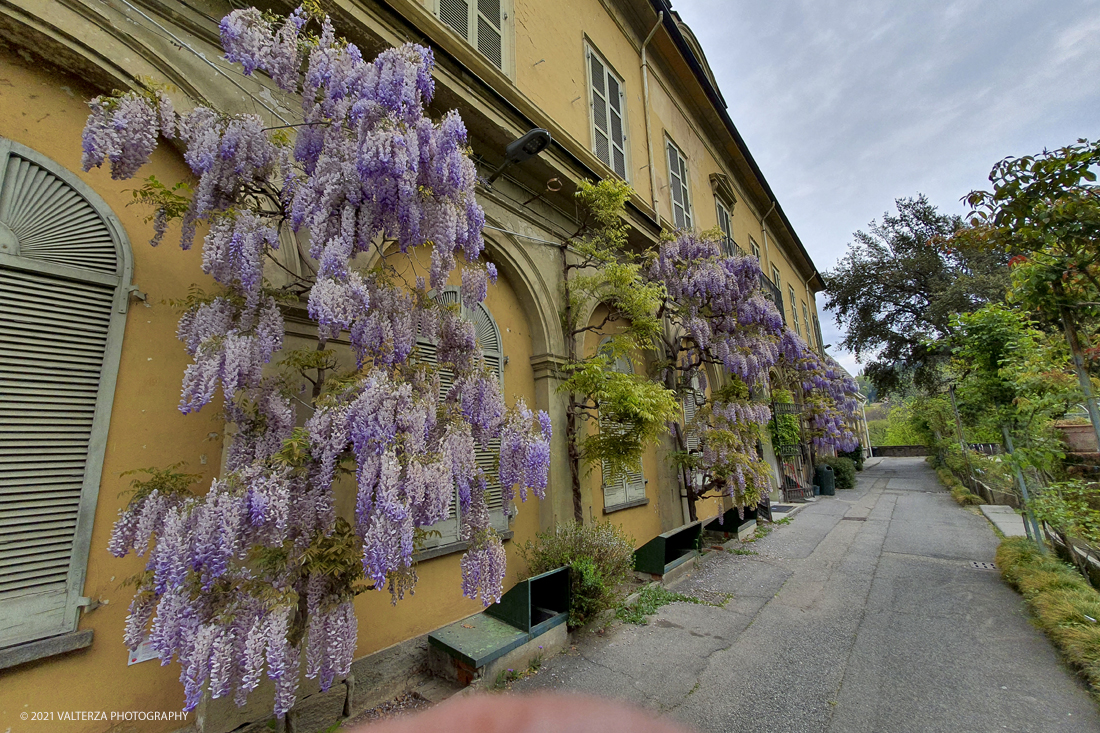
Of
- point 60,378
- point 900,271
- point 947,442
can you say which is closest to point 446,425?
point 60,378

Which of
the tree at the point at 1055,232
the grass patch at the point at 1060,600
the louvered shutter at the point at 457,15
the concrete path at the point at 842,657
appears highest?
the louvered shutter at the point at 457,15

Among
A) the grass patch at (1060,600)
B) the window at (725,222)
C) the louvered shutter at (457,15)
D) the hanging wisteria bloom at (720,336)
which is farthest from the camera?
the window at (725,222)

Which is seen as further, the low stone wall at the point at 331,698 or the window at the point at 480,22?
the window at the point at 480,22

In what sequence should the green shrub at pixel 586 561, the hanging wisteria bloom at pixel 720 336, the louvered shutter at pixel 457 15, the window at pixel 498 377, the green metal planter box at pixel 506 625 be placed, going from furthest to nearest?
the hanging wisteria bloom at pixel 720 336 → the louvered shutter at pixel 457 15 → the green shrub at pixel 586 561 → the window at pixel 498 377 → the green metal planter box at pixel 506 625

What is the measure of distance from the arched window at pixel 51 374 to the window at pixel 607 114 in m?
6.72

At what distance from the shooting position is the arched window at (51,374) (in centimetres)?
238

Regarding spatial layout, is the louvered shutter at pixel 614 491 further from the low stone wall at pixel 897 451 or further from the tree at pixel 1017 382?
the low stone wall at pixel 897 451

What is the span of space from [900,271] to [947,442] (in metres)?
9.21

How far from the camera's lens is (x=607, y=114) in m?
8.16

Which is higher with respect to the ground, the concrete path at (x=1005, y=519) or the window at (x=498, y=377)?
the window at (x=498, y=377)

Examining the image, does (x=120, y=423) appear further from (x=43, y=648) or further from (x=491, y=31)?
(x=491, y=31)

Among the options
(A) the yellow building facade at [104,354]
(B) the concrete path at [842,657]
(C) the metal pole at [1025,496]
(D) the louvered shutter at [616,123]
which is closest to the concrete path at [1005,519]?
(C) the metal pole at [1025,496]

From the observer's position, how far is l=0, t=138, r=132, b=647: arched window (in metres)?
2.38

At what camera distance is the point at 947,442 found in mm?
17438
